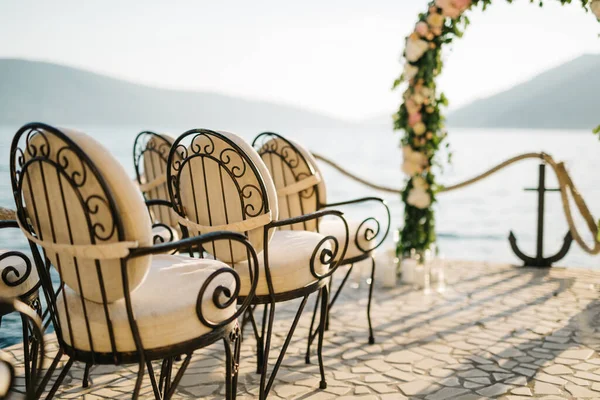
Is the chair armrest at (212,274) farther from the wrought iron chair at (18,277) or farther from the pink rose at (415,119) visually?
the pink rose at (415,119)

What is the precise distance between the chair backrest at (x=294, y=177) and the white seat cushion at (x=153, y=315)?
1436mm

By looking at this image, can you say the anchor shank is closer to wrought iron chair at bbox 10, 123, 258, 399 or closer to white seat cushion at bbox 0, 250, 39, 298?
wrought iron chair at bbox 10, 123, 258, 399

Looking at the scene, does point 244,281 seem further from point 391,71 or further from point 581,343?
point 391,71

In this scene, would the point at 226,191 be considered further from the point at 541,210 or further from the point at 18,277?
the point at 541,210

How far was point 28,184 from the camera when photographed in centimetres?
164

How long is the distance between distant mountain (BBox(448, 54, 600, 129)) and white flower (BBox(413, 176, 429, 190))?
52.8m

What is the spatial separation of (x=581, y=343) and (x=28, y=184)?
9.77 feet

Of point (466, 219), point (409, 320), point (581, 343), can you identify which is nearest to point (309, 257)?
point (409, 320)

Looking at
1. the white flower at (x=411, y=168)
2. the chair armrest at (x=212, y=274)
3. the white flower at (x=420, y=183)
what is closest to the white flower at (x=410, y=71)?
the white flower at (x=411, y=168)

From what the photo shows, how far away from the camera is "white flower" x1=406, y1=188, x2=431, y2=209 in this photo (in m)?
4.46

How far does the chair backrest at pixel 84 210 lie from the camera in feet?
4.93

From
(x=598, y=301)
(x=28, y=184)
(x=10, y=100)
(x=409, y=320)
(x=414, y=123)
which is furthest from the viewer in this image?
(x=10, y=100)

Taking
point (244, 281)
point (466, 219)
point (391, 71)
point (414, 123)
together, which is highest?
point (391, 71)

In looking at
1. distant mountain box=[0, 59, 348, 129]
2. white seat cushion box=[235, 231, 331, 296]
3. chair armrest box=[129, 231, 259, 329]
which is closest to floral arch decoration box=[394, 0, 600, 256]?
white seat cushion box=[235, 231, 331, 296]
